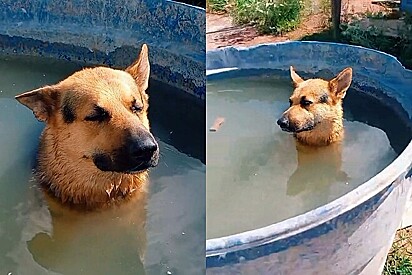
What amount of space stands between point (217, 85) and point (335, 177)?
35cm

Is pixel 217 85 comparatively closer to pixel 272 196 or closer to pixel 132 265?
pixel 272 196

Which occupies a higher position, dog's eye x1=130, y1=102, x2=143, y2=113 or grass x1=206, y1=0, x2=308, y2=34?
grass x1=206, y1=0, x2=308, y2=34

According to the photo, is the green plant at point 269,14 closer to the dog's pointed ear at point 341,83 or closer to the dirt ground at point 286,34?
the dirt ground at point 286,34

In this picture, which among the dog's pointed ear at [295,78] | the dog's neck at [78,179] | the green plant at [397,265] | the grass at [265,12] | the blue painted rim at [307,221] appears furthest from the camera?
the green plant at [397,265]

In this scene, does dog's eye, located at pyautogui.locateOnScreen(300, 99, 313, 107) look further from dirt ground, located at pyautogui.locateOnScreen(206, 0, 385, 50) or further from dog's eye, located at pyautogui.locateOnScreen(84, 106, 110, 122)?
dog's eye, located at pyautogui.locateOnScreen(84, 106, 110, 122)

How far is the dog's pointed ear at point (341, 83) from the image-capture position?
1.37 metres

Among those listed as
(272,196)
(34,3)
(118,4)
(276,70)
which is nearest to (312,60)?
(276,70)

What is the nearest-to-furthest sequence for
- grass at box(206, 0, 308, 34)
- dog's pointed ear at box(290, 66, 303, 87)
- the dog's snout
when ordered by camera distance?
1. the dog's snout
2. grass at box(206, 0, 308, 34)
3. dog's pointed ear at box(290, 66, 303, 87)

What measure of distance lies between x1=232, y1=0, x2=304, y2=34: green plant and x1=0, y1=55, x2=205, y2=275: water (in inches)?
12.0

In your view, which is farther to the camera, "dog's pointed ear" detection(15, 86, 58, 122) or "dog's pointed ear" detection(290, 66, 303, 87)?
"dog's pointed ear" detection(290, 66, 303, 87)

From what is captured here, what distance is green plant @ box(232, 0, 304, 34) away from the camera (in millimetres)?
1276

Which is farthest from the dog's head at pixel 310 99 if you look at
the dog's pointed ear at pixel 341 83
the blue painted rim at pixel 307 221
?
the blue painted rim at pixel 307 221

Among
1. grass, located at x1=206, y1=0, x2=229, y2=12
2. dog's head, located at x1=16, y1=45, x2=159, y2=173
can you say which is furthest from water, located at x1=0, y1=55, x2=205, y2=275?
grass, located at x1=206, y1=0, x2=229, y2=12

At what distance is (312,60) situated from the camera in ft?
4.96
